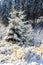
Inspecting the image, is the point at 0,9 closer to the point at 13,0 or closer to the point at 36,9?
the point at 13,0

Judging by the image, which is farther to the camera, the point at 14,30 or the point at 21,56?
the point at 14,30

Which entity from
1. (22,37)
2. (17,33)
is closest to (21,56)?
(22,37)

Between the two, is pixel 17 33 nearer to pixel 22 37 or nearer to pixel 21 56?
pixel 22 37

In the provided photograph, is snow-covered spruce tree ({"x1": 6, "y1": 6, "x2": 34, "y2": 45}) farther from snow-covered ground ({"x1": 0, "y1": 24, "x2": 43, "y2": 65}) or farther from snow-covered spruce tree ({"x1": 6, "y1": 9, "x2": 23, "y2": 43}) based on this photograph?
snow-covered ground ({"x1": 0, "y1": 24, "x2": 43, "y2": 65})

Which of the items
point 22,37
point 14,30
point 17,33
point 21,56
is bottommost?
point 21,56

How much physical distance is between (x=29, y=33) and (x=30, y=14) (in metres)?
11.0

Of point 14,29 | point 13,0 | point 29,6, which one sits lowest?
point 14,29

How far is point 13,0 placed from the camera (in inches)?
1124

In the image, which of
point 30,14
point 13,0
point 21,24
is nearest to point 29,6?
point 30,14

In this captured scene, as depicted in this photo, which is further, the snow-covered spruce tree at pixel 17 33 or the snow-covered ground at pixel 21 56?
the snow-covered spruce tree at pixel 17 33

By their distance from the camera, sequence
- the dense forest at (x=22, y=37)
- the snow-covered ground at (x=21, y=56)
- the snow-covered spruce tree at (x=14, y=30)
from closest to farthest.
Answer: the snow-covered ground at (x=21, y=56) → the dense forest at (x=22, y=37) → the snow-covered spruce tree at (x=14, y=30)

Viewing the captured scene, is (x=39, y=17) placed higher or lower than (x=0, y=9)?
lower

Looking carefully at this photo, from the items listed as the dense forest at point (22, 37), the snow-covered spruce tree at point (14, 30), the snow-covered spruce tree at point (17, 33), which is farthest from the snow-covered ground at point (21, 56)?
the snow-covered spruce tree at point (14, 30)

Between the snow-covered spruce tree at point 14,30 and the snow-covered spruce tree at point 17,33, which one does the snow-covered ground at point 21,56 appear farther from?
the snow-covered spruce tree at point 14,30
